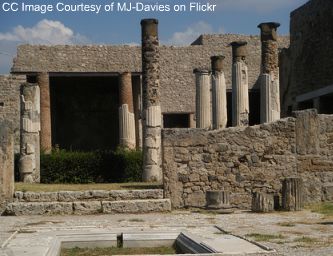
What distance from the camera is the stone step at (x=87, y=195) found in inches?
487

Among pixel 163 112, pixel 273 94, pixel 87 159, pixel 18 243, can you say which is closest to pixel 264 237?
pixel 18 243

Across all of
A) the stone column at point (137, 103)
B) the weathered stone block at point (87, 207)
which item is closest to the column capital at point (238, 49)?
the stone column at point (137, 103)

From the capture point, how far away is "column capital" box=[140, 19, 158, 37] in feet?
57.8

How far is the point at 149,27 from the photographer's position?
17.6m

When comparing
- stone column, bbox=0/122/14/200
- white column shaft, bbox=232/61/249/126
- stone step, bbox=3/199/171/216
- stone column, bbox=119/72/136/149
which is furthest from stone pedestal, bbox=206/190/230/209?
stone column, bbox=119/72/136/149

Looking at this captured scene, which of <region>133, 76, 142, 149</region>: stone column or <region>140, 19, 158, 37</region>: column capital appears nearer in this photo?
<region>140, 19, 158, 37</region>: column capital

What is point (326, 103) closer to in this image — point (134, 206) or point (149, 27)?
point (149, 27)

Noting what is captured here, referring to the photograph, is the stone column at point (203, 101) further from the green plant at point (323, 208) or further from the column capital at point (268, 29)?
the green plant at point (323, 208)

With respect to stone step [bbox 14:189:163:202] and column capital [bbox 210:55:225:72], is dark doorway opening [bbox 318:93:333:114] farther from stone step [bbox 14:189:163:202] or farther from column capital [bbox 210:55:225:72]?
stone step [bbox 14:189:163:202]

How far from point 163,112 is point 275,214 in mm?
16421

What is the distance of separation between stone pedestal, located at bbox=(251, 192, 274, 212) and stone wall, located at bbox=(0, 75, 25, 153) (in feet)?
50.3

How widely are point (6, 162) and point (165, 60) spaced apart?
1587 centimetres

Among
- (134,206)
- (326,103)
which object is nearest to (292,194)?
(134,206)

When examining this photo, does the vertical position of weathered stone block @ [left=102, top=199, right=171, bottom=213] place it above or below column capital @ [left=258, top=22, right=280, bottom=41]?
below
